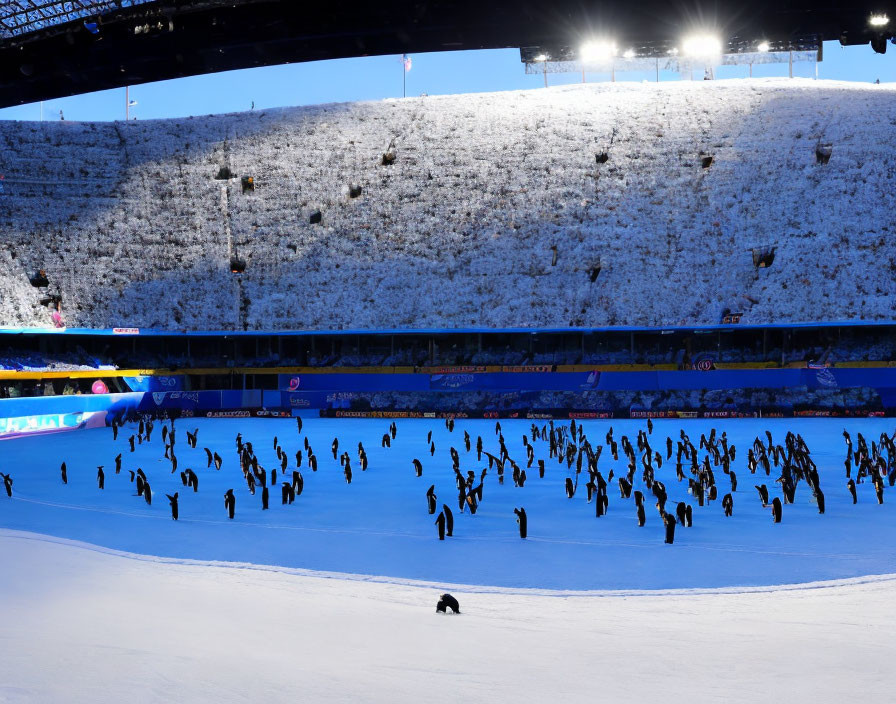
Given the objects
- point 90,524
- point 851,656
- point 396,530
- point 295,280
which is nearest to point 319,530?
point 396,530

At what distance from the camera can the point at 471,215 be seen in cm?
4616

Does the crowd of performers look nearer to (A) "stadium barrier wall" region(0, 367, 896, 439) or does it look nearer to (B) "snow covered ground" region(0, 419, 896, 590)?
(B) "snow covered ground" region(0, 419, 896, 590)

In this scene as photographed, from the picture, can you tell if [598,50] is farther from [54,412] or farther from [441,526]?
[441,526]

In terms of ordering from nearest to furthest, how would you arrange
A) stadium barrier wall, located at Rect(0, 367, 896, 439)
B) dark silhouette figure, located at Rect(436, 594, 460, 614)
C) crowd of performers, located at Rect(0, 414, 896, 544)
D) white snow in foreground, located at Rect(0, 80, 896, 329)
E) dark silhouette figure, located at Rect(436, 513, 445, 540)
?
1. dark silhouette figure, located at Rect(436, 594, 460, 614)
2. dark silhouette figure, located at Rect(436, 513, 445, 540)
3. crowd of performers, located at Rect(0, 414, 896, 544)
4. stadium barrier wall, located at Rect(0, 367, 896, 439)
5. white snow in foreground, located at Rect(0, 80, 896, 329)

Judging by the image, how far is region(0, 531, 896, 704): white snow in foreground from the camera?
482cm

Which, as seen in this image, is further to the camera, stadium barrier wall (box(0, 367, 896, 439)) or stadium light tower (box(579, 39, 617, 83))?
stadium barrier wall (box(0, 367, 896, 439))

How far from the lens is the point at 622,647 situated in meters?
6.15

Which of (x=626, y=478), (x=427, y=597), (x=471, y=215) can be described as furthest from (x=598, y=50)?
(x=427, y=597)

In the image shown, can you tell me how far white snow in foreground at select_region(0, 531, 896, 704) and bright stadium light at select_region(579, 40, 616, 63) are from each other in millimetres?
16436

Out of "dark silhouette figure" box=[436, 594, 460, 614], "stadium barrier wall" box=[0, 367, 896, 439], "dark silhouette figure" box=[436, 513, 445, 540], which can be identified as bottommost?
"stadium barrier wall" box=[0, 367, 896, 439]

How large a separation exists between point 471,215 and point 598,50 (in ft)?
40.9

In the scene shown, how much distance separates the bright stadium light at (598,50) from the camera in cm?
2039

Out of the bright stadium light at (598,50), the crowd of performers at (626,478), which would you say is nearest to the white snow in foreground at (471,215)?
the bright stadium light at (598,50)

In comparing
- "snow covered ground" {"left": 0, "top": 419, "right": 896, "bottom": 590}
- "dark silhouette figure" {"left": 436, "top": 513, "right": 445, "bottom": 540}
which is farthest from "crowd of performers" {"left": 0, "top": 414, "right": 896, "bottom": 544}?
"snow covered ground" {"left": 0, "top": 419, "right": 896, "bottom": 590}
